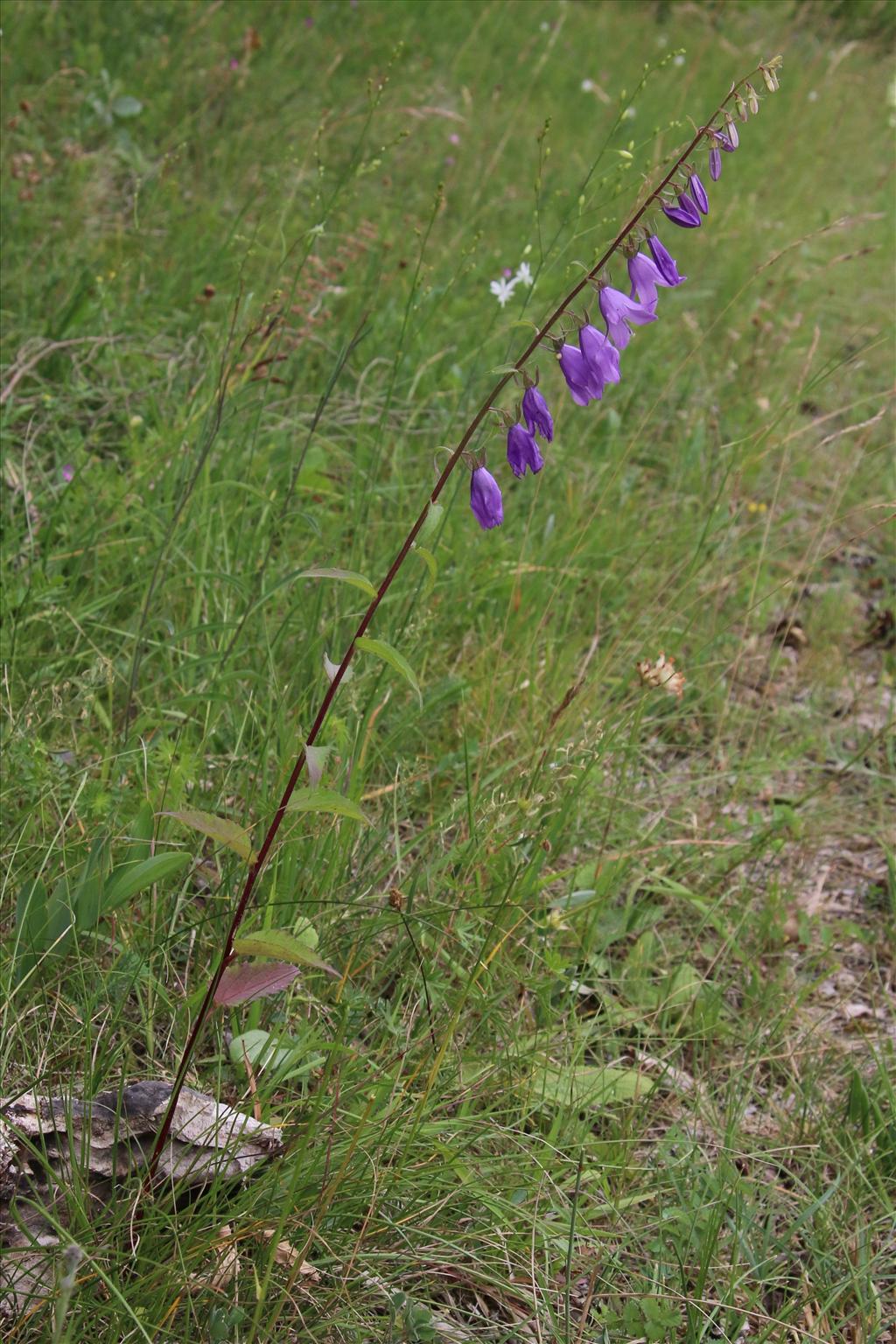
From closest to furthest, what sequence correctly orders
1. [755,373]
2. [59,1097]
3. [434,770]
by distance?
[59,1097] → [434,770] → [755,373]

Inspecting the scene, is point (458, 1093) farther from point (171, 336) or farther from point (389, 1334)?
point (171, 336)

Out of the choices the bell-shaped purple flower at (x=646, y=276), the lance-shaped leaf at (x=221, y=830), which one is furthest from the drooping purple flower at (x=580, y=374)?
the lance-shaped leaf at (x=221, y=830)

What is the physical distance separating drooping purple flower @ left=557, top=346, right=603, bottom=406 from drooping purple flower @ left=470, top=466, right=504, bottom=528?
0.14 m

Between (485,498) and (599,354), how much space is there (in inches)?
8.4

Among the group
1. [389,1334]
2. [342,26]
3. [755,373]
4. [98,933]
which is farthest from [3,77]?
[389,1334]

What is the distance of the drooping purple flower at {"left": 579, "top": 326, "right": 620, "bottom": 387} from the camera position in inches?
51.8

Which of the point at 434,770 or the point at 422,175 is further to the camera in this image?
the point at 422,175

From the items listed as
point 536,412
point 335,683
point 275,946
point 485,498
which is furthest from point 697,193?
point 275,946

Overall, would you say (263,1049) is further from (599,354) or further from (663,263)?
(663,263)

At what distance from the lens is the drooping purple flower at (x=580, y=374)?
1342 mm

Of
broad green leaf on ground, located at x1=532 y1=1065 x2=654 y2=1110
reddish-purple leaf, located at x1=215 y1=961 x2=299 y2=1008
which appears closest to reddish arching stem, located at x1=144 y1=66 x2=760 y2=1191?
reddish-purple leaf, located at x1=215 y1=961 x2=299 y2=1008

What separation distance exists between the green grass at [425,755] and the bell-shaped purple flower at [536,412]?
99mm

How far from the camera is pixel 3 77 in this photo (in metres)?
3.51

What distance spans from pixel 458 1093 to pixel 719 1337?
0.46 m
